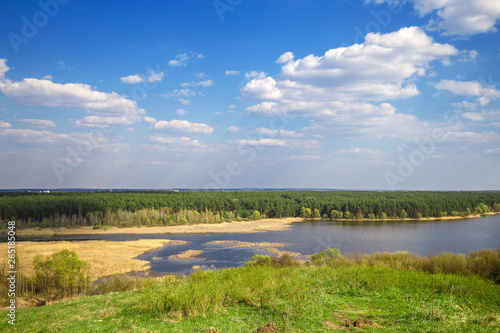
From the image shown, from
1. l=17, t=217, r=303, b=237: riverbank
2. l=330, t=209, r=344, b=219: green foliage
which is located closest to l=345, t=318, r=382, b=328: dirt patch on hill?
l=17, t=217, r=303, b=237: riverbank

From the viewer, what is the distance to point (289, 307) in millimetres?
7621

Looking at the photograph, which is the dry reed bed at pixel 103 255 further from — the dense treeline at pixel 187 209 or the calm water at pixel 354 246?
the dense treeline at pixel 187 209

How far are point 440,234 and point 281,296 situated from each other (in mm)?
61336

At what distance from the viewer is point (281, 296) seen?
28.5ft

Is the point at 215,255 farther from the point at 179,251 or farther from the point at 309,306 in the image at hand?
the point at 309,306

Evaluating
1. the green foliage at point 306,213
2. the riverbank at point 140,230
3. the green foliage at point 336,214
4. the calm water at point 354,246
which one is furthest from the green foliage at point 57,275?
the green foliage at point 306,213

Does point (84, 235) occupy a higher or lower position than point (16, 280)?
lower

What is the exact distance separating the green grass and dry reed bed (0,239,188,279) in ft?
83.0

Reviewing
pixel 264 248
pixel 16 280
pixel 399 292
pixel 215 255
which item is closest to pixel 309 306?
pixel 399 292

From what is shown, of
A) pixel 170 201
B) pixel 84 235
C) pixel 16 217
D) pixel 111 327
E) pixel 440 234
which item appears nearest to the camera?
pixel 111 327

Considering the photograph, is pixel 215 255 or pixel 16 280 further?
pixel 215 255

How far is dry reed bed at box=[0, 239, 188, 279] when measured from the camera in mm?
33438

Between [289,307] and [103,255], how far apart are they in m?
41.5

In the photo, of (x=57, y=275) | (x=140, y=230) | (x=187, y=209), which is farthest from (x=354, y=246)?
(x=187, y=209)
